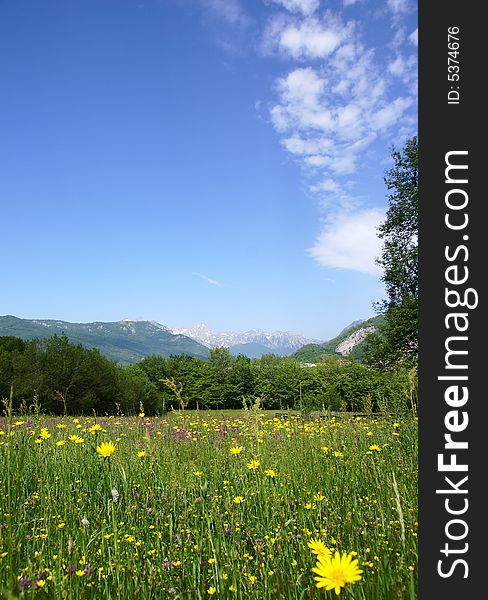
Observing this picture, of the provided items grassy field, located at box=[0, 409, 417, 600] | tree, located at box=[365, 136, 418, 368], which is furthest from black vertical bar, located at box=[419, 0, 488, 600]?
tree, located at box=[365, 136, 418, 368]

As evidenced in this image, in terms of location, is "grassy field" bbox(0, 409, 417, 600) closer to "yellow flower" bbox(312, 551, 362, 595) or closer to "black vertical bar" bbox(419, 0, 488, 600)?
"yellow flower" bbox(312, 551, 362, 595)

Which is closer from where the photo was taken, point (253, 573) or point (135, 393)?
point (253, 573)

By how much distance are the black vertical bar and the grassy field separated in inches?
4.9

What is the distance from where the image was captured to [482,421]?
1164mm

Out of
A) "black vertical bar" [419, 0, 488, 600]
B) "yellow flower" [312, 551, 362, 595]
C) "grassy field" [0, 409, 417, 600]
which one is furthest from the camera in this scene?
"grassy field" [0, 409, 417, 600]

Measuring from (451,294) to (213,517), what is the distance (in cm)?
226

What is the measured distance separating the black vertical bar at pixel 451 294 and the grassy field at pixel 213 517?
12 centimetres

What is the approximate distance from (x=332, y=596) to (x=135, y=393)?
27812 mm

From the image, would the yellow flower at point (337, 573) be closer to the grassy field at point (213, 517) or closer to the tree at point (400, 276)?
the grassy field at point (213, 517)

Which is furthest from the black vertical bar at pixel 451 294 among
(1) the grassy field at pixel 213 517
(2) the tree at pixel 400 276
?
(2) the tree at pixel 400 276

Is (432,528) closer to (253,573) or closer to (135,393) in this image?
(253,573)

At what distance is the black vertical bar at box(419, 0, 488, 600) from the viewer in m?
1.14

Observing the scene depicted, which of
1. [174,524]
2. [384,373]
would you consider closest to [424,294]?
[174,524]

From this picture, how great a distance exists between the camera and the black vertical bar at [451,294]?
114 cm
